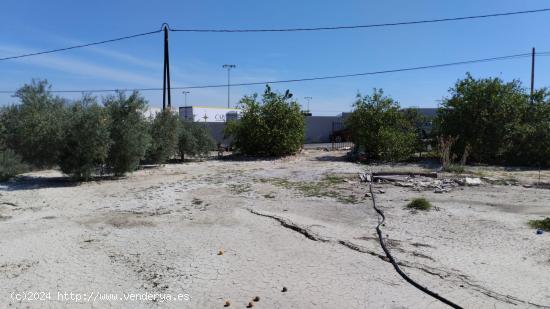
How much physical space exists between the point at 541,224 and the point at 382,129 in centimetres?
1279

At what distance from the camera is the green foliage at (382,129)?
19578 millimetres

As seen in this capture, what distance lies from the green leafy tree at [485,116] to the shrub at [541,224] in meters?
11.2

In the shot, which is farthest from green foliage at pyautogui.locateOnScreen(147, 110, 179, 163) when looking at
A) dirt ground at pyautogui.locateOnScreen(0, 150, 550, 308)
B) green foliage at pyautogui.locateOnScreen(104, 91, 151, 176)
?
dirt ground at pyautogui.locateOnScreen(0, 150, 550, 308)

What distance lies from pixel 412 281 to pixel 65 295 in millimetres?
3695

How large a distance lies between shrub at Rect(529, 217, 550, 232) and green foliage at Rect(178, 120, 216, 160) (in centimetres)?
1435

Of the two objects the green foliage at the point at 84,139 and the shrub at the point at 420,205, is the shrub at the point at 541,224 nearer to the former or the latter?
the shrub at the point at 420,205

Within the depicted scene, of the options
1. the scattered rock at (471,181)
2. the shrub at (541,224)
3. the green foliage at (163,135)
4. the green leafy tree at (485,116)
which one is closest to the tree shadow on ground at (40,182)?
the green foliage at (163,135)

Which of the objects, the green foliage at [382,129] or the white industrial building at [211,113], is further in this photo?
the white industrial building at [211,113]

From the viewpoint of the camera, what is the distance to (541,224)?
7.46 meters

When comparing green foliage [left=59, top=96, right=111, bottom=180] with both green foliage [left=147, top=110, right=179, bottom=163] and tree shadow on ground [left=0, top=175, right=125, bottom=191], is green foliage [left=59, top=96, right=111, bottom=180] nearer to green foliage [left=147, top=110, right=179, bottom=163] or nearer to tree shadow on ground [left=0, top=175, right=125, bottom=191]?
tree shadow on ground [left=0, top=175, right=125, bottom=191]

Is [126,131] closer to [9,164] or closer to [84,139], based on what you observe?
[84,139]

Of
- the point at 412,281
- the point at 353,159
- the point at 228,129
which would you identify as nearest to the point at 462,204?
the point at 412,281

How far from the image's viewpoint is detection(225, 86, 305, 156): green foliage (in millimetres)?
22797

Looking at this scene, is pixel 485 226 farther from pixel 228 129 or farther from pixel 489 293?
pixel 228 129
